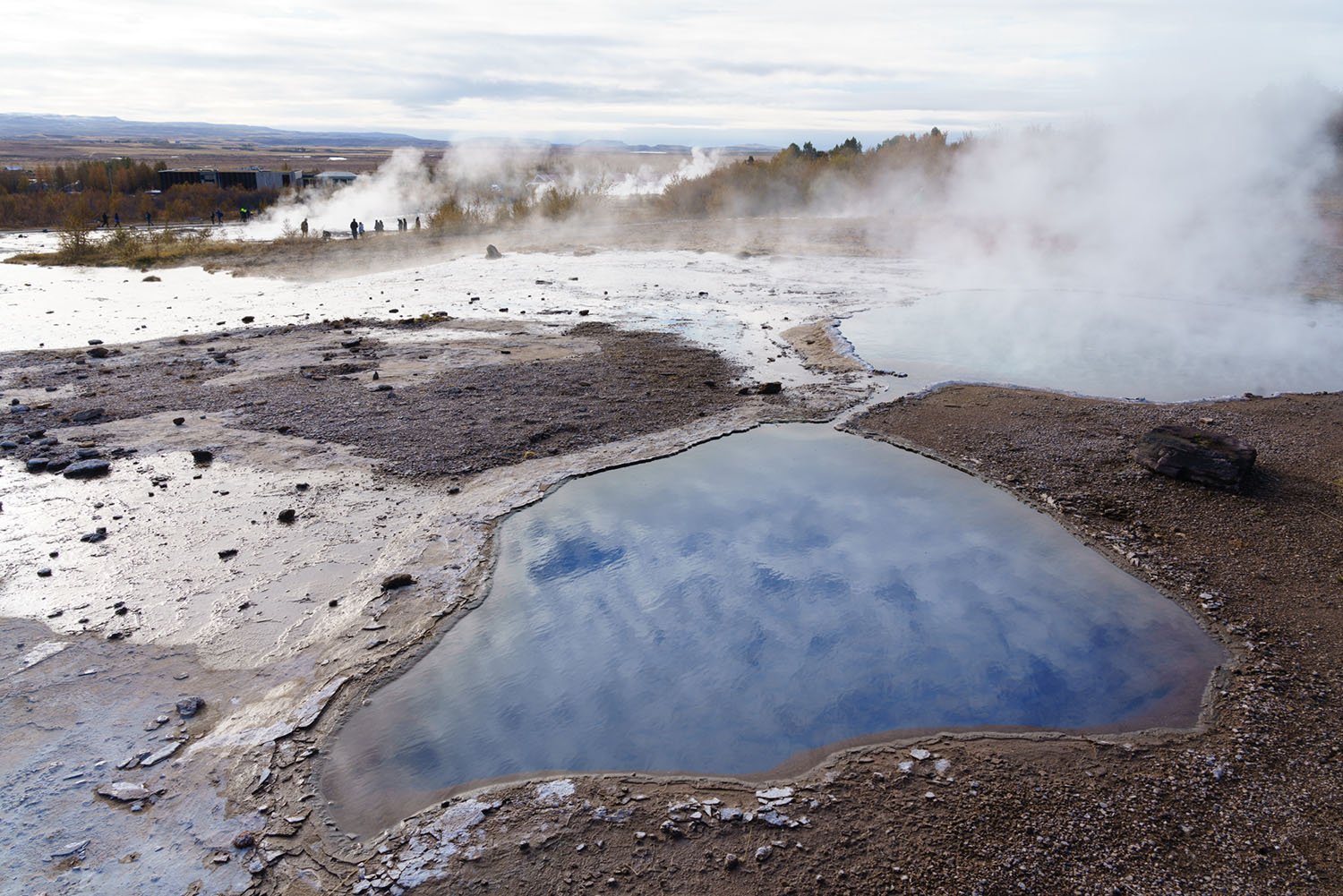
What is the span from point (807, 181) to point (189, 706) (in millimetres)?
38282

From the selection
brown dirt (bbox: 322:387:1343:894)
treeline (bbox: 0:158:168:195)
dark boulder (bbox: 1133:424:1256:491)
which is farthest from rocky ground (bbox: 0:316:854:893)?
treeline (bbox: 0:158:168:195)

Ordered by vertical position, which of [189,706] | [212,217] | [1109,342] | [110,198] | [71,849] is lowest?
[71,849]

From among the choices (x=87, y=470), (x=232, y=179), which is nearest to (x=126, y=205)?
(x=232, y=179)

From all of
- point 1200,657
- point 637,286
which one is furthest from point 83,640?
point 637,286

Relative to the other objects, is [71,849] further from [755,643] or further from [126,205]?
[126,205]

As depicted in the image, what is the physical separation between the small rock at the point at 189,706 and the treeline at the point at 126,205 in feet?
121

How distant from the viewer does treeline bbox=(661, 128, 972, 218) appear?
37875 mm

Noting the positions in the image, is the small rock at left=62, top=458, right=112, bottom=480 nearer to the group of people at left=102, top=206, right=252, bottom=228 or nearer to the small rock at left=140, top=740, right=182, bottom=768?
the small rock at left=140, top=740, right=182, bottom=768

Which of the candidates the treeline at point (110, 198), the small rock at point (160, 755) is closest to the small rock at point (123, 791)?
the small rock at point (160, 755)

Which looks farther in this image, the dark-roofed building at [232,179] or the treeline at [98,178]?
the dark-roofed building at [232,179]

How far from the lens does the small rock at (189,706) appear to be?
16.6 ft

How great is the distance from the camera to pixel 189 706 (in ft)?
16.8

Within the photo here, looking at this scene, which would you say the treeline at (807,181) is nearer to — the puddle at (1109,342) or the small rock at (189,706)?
the puddle at (1109,342)

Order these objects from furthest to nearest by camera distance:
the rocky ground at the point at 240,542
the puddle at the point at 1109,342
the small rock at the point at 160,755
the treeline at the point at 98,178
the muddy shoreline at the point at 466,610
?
1. the treeline at the point at 98,178
2. the puddle at the point at 1109,342
3. the small rock at the point at 160,755
4. the rocky ground at the point at 240,542
5. the muddy shoreline at the point at 466,610
